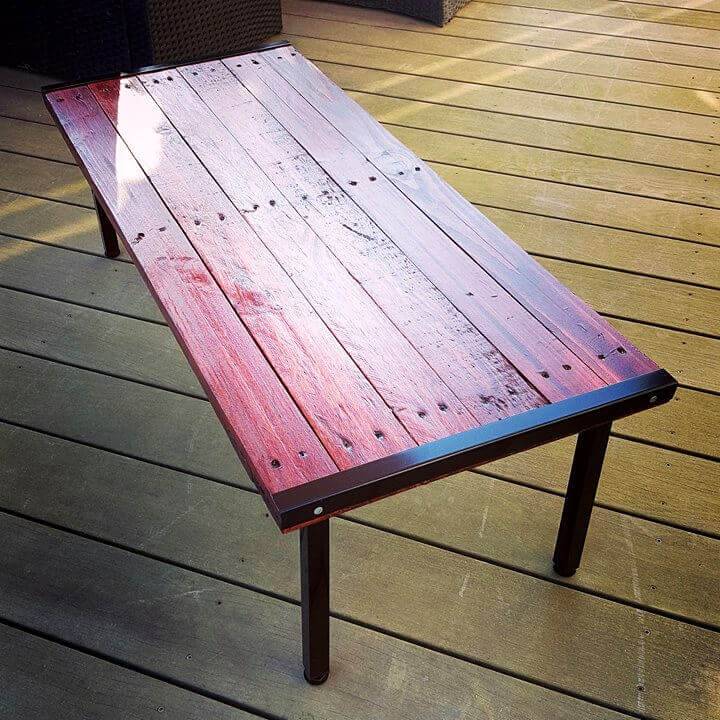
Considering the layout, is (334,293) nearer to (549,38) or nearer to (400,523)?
(400,523)


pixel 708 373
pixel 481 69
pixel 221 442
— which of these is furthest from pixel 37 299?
pixel 481 69

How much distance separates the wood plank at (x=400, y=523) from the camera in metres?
1.47

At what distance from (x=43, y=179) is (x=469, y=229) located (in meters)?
1.43

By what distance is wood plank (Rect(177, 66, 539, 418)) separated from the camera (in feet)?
3.95

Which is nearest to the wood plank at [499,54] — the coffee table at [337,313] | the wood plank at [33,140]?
the wood plank at [33,140]

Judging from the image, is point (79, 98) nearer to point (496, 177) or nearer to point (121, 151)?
point (121, 151)

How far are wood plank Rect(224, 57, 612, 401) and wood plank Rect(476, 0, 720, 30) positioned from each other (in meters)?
1.85

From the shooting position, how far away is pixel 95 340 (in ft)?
6.36

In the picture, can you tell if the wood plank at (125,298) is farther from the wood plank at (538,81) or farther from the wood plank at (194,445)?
the wood plank at (538,81)

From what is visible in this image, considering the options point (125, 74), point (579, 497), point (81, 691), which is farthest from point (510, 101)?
point (81, 691)

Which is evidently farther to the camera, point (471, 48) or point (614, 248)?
point (471, 48)

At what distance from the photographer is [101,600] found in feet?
4.67

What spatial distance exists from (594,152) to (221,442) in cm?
147

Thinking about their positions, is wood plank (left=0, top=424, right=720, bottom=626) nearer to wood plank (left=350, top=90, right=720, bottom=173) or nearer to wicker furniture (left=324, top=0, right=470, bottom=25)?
wood plank (left=350, top=90, right=720, bottom=173)
